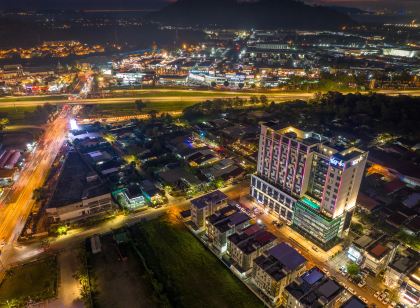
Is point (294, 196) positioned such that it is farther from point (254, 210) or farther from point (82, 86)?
point (82, 86)

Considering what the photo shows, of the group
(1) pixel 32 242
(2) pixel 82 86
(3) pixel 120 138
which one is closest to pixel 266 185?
(1) pixel 32 242

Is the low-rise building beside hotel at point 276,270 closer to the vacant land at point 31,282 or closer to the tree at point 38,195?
the vacant land at point 31,282

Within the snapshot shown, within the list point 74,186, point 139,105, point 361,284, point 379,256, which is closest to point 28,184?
point 74,186

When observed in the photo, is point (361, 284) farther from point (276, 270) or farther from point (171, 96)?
point (171, 96)

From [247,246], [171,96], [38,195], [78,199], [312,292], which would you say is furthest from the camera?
[171,96]

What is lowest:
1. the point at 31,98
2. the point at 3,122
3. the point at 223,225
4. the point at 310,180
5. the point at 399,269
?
the point at 3,122

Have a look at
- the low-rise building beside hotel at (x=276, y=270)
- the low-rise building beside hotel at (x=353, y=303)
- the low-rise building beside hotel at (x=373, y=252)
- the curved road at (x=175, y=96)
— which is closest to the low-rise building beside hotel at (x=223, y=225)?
the low-rise building beside hotel at (x=276, y=270)
